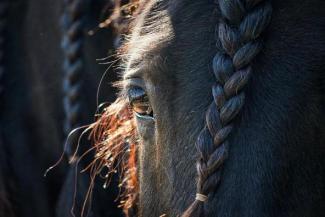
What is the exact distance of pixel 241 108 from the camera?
167 cm

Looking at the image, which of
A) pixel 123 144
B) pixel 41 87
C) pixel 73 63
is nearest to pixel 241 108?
pixel 123 144

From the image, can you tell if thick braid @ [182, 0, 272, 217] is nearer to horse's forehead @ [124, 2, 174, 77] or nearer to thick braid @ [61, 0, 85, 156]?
horse's forehead @ [124, 2, 174, 77]

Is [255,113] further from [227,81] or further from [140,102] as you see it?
[140,102]

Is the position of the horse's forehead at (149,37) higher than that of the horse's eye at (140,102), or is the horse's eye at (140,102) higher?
the horse's forehead at (149,37)

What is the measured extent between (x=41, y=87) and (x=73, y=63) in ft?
1.16

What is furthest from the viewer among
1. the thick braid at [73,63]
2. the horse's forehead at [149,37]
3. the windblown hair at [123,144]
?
the thick braid at [73,63]

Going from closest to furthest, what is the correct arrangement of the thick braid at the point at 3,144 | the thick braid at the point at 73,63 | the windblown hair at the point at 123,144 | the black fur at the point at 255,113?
the black fur at the point at 255,113
the windblown hair at the point at 123,144
the thick braid at the point at 73,63
the thick braid at the point at 3,144

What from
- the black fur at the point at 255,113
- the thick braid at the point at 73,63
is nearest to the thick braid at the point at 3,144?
the thick braid at the point at 73,63

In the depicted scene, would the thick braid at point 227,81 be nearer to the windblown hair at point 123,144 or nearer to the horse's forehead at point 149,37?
the horse's forehead at point 149,37

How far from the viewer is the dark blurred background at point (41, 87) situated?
9.87ft

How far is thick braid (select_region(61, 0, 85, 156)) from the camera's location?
2941 millimetres

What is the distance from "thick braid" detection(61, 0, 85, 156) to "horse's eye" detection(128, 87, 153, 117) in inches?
34.5

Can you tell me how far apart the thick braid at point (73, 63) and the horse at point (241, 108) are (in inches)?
40.9

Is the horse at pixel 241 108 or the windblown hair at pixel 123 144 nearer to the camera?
the horse at pixel 241 108
